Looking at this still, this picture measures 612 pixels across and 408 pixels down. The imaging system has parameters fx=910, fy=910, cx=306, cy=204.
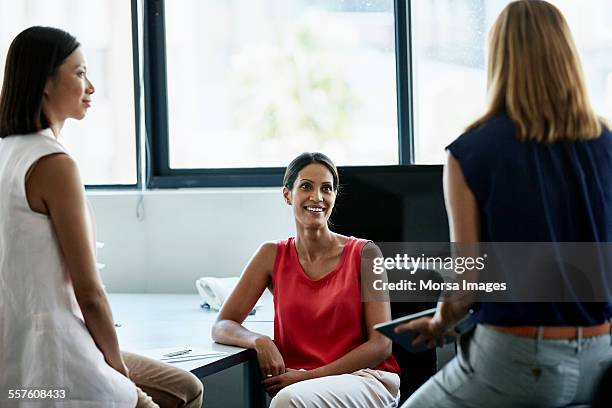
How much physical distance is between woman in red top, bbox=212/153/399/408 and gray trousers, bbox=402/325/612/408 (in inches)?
29.7

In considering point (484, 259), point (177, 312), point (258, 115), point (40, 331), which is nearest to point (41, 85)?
point (40, 331)

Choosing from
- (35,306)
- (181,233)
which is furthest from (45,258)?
(181,233)

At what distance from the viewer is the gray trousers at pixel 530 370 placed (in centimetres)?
146

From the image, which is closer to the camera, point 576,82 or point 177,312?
point 576,82

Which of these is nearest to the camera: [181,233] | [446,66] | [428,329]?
[428,329]

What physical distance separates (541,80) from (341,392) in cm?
104

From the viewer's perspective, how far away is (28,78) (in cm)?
179

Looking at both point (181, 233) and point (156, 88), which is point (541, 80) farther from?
point (156, 88)

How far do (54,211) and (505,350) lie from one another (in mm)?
855

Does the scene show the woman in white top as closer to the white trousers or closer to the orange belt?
the white trousers

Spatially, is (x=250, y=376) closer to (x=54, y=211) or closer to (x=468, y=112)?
(x=54, y=211)

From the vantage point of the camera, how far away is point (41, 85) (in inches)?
70.7

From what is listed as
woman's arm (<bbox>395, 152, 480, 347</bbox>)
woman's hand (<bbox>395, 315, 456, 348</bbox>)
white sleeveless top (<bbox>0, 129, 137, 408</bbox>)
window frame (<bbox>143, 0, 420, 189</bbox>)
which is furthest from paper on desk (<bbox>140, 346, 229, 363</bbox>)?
window frame (<bbox>143, 0, 420, 189</bbox>)

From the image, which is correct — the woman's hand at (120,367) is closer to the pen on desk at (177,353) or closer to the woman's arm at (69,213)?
the woman's arm at (69,213)
